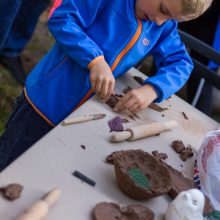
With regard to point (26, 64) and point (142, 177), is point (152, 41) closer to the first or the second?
point (142, 177)

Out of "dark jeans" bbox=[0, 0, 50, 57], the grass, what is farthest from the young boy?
"dark jeans" bbox=[0, 0, 50, 57]

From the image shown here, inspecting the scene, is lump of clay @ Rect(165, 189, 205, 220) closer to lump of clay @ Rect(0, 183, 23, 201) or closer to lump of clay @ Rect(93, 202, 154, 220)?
lump of clay @ Rect(93, 202, 154, 220)

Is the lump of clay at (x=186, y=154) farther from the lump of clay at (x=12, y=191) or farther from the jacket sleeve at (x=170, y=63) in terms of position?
the lump of clay at (x=12, y=191)

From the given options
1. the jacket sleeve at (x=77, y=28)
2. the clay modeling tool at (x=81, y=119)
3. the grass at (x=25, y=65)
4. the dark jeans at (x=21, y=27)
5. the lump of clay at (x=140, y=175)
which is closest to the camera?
the lump of clay at (x=140, y=175)

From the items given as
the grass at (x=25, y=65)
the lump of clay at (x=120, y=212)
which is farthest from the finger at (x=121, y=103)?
the grass at (x=25, y=65)

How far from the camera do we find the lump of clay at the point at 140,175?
945mm

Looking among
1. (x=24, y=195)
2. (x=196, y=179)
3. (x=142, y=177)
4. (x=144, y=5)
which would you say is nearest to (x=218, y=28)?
(x=144, y=5)

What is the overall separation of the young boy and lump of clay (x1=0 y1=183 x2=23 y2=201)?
1.32 feet

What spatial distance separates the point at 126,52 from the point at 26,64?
1627mm

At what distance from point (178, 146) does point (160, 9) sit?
0.37 metres

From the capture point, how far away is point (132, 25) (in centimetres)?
129

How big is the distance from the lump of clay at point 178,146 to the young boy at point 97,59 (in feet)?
0.48

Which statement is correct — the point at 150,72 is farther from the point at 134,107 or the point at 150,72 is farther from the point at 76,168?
the point at 76,168

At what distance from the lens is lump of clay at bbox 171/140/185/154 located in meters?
1.22
